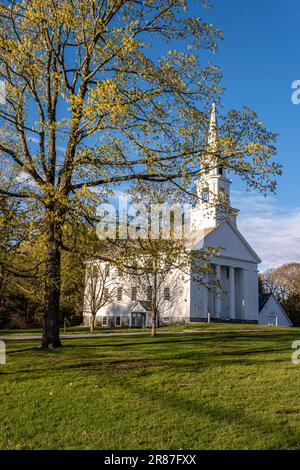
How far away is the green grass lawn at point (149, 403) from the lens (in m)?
6.17

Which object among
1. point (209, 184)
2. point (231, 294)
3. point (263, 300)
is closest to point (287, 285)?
point (263, 300)

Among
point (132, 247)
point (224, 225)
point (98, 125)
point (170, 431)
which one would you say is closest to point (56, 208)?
point (98, 125)

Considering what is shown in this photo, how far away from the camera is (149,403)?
25.2 ft

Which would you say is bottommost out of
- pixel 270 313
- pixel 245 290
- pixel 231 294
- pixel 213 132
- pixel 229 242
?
pixel 270 313

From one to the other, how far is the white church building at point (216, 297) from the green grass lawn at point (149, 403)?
30418 millimetres

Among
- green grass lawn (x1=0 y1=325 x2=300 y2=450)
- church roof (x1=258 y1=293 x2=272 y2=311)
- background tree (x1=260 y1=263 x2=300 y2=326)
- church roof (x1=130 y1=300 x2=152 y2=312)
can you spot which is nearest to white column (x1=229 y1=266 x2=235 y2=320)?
church roof (x1=258 y1=293 x2=272 y2=311)

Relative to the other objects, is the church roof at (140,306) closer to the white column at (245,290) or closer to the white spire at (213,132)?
the white column at (245,290)

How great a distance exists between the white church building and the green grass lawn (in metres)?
30.4

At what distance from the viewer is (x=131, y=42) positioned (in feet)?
37.7

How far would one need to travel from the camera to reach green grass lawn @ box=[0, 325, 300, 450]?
6.17 metres

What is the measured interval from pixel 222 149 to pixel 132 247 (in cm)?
445

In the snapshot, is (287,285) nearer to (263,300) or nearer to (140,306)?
(263,300)

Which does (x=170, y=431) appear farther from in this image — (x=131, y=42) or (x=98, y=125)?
(x=131, y=42)

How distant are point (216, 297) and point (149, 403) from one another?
3694cm
